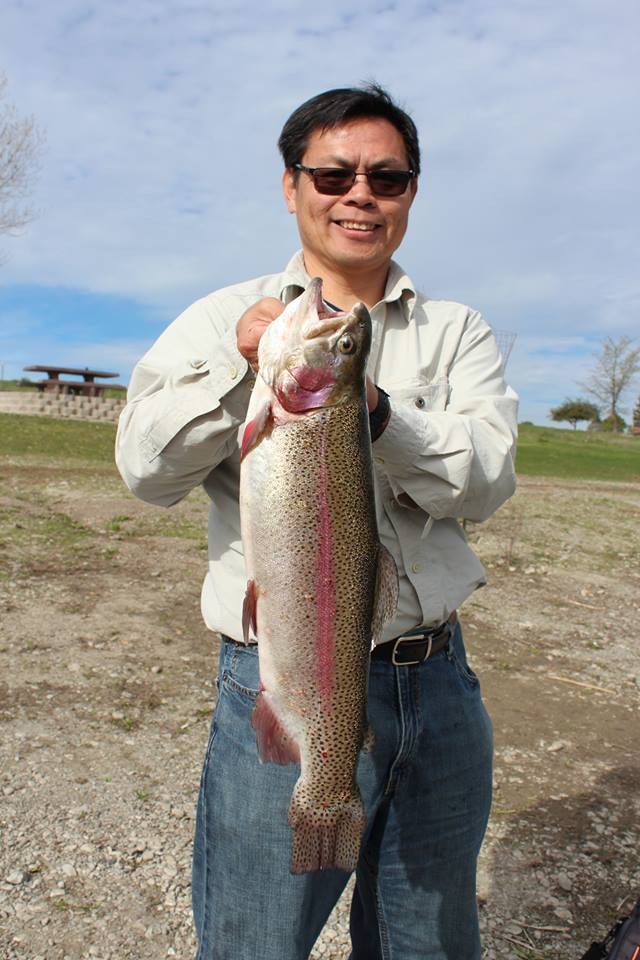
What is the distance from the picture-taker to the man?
232 cm

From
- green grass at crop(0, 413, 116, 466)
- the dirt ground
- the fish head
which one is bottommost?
the dirt ground

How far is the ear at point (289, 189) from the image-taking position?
2.77 metres

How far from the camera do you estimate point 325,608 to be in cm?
223

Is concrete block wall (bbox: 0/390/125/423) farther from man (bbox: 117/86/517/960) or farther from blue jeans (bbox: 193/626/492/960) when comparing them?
blue jeans (bbox: 193/626/492/960)

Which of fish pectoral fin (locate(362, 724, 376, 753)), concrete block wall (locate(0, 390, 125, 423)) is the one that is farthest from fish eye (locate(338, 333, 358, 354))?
concrete block wall (locate(0, 390, 125, 423))

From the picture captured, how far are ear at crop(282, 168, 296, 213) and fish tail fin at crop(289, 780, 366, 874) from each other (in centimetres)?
189

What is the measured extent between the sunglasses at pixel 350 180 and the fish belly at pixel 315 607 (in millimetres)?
875

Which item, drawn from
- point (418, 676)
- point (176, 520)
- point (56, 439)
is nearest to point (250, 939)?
point (418, 676)

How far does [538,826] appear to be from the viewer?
482 centimetres

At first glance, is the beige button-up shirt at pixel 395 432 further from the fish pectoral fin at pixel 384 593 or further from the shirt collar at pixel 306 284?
the fish pectoral fin at pixel 384 593

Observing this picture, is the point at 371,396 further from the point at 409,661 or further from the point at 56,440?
the point at 56,440

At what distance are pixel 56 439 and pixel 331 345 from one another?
22466 millimetres

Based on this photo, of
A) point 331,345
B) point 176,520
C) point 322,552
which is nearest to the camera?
point 331,345

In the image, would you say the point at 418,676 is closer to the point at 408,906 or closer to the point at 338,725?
the point at 338,725
